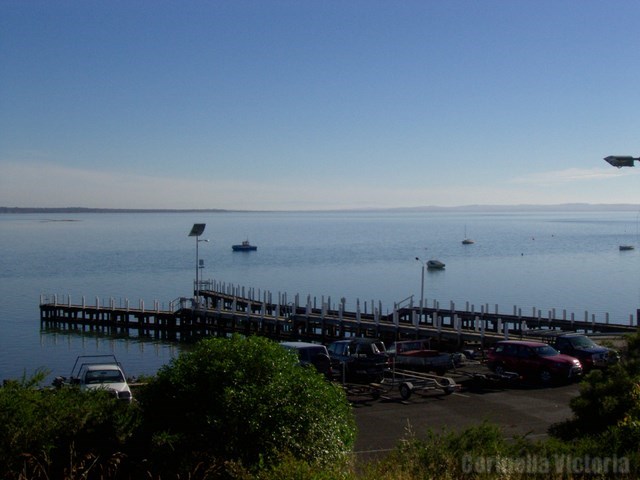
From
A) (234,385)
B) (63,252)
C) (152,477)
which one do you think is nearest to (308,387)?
(234,385)

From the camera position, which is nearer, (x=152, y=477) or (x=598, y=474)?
(x=598, y=474)

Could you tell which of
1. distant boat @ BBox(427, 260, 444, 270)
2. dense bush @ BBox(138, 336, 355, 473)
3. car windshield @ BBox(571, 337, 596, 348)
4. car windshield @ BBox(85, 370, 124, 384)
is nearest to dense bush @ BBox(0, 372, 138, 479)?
dense bush @ BBox(138, 336, 355, 473)

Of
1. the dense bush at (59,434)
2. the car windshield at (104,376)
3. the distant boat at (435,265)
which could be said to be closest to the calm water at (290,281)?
the distant boat at (435,265)

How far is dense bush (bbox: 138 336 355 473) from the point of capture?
894cm

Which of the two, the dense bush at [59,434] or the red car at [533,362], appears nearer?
the dense bush at [59,434]

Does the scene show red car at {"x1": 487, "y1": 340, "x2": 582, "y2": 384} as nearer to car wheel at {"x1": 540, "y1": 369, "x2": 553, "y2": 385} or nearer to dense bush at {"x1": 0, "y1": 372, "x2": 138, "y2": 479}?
car wheel at {"x1": 540, "y1": 369, "x2": 553, "y2": 385}

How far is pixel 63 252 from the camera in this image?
131250 millimetres

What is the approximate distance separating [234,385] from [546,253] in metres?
132

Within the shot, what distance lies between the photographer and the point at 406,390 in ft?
66.8

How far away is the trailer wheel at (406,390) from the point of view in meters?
20.3

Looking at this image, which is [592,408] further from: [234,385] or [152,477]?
[152,477]

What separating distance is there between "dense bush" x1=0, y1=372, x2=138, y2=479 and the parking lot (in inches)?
219

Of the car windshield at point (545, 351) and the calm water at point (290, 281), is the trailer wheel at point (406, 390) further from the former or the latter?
the calm water at point (290, 281)

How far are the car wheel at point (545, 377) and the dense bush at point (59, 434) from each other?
A: 16.3 m
